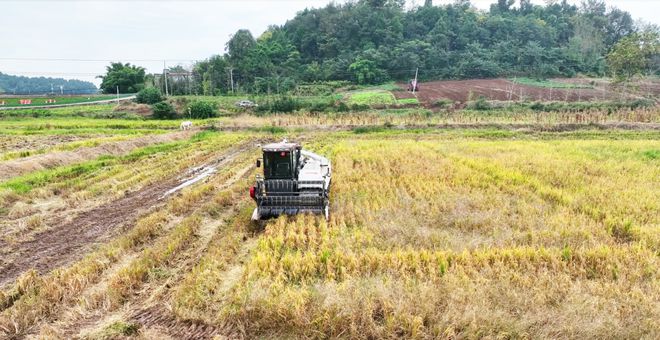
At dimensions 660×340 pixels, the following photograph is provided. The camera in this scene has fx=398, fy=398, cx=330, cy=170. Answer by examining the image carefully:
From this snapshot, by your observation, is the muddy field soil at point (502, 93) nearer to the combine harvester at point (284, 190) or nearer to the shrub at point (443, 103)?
the shrub at point (443, 103)

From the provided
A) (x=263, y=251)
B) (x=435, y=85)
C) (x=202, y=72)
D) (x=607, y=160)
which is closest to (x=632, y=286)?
(x=263, y=251)

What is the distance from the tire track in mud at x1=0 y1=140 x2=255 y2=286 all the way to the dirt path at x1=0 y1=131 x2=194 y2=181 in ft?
21.5

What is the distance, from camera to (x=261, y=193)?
10930mm

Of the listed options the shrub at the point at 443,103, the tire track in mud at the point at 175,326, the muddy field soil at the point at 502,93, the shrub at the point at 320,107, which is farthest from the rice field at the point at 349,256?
the muddy field soil at the point at 502,93

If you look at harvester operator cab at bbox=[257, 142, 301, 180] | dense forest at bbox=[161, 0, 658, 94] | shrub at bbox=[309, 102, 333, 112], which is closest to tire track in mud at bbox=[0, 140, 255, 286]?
harvester operator cab at bbox=[257, 142, 301, 180]

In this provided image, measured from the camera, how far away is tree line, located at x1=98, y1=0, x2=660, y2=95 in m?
73.4

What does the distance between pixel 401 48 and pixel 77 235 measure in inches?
2932

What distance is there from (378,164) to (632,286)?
42.1 feet

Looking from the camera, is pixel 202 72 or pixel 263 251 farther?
pixel 202 72

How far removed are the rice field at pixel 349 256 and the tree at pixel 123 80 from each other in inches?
2280

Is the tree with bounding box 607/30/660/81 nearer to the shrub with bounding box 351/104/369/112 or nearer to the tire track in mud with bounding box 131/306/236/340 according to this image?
the shrub with bounding box 351/104/369/112

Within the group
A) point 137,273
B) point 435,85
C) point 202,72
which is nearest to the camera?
point 137,273

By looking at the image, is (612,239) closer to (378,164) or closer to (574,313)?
(574,313)

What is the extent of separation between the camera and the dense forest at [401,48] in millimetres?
73875
